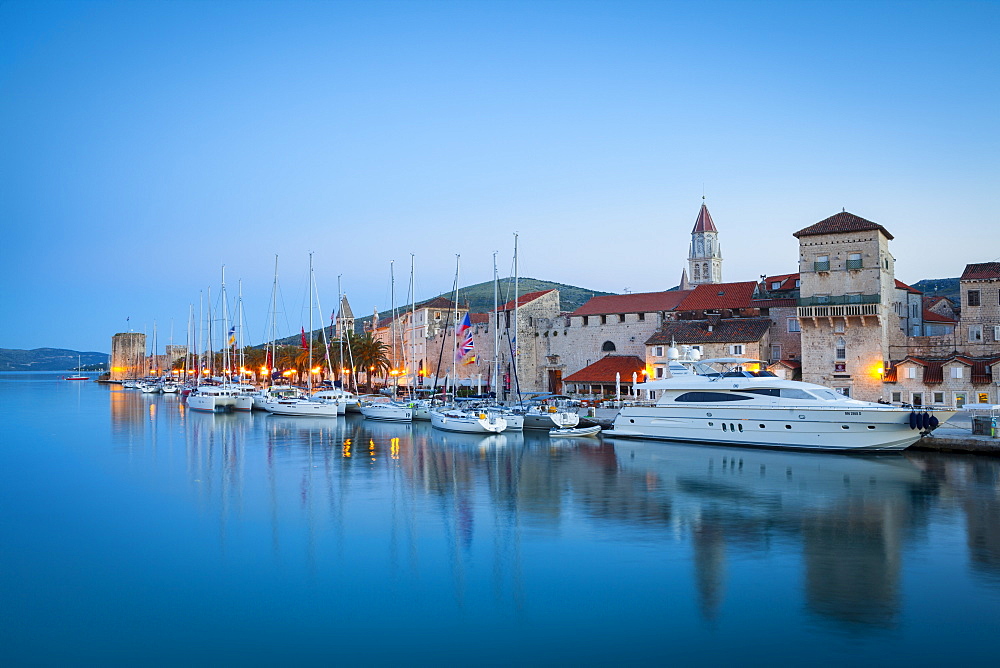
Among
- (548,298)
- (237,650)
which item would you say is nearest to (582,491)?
(237,650)

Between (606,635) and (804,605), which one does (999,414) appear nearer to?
(804,605)

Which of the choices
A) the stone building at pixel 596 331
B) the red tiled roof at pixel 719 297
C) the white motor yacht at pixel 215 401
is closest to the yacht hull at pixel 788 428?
the red tiled roof at pixel 719 297

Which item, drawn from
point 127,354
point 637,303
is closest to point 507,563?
point 637,303

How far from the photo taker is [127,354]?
15775 cm

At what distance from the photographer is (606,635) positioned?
1151 centimetres

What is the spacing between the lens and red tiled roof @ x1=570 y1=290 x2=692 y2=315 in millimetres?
52562

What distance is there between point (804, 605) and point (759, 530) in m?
5.14

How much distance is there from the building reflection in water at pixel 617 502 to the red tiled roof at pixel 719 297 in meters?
17.6

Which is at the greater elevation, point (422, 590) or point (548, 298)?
point (548, 298)

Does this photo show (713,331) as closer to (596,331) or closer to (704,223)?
(596,331)

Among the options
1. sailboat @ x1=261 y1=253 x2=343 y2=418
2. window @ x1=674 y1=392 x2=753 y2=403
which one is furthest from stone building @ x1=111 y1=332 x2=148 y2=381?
window @ x1=674 y1=392 x2=753 y2=403

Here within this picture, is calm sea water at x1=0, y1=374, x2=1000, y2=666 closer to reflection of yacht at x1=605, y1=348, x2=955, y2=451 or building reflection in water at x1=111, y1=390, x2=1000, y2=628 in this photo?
building reflection in water at x1=111, y1=390, x2=1000, y2=628

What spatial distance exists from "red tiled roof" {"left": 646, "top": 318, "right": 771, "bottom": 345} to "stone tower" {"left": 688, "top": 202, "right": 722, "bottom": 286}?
36769mm

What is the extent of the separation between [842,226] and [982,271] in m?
6.92
